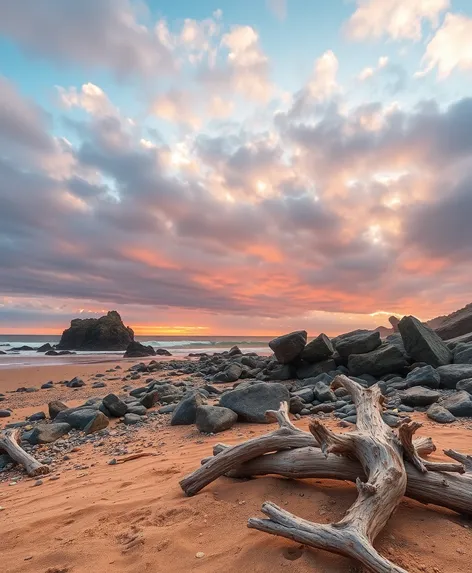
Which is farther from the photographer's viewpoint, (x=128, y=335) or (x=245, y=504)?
(x=128, y=335)

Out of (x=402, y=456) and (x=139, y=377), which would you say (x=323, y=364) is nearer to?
(x=139, y=377)

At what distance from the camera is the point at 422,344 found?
11750 millimetres

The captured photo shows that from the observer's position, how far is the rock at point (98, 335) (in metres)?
48.3

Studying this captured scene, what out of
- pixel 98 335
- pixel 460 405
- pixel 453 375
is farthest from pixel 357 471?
pixel 98 335

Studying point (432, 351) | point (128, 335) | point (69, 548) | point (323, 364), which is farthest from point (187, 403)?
point (128, 335)

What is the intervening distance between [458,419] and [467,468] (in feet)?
12.9

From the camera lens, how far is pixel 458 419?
6895 mm

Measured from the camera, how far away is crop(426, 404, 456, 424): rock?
6.78 meters

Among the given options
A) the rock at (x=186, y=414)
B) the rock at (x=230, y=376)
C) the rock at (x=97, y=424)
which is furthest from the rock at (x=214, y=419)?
the rock at (x=230, y=376)

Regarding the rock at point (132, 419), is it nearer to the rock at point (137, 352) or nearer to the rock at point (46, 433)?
the rock at point (46, 433)

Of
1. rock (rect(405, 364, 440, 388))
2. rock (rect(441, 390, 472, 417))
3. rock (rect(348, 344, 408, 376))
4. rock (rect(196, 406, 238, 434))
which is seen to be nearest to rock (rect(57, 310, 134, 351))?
rock (rect(348, 344, 408, 376))

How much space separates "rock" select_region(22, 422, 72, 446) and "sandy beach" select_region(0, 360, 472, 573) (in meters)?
2.17

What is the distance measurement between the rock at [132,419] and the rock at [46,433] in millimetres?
1289

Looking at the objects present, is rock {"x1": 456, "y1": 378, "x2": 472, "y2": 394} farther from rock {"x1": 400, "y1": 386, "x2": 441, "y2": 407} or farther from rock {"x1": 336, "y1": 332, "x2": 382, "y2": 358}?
rock {"x1": 336, "y1": 332, "x2": 382, "y2": 358}
